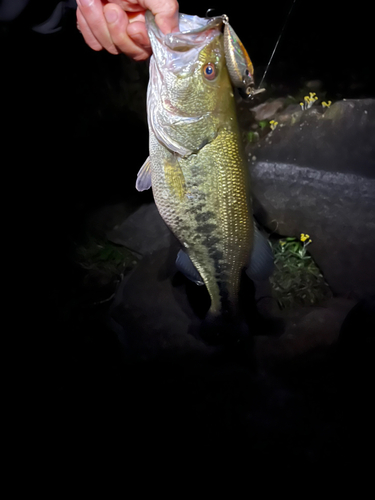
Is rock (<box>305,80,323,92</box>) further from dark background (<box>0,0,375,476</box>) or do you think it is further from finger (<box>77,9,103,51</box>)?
finger (<box>77,9,103,51</box>)

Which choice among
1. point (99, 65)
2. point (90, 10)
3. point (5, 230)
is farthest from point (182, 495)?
point (99, 65)

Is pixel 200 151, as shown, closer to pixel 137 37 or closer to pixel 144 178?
pixel 144 178

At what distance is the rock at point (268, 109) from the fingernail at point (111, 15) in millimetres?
3120

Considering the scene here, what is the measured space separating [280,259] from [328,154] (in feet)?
4.72

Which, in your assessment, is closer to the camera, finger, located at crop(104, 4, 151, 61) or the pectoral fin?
finger, located at crop(104, 4, 151, 61)

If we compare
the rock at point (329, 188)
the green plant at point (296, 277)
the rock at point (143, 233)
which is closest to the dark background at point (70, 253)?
the rock at point (143, 233)

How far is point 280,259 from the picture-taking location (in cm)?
320

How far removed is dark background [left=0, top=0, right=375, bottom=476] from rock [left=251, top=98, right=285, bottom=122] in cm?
114

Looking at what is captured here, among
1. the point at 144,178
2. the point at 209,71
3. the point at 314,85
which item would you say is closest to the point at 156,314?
the point at 144,178

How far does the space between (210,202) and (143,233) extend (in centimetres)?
190

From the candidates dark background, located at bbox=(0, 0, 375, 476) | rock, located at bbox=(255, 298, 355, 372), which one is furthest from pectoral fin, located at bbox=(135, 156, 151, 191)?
rock, located at bbox=(255, 298, 355, 372)

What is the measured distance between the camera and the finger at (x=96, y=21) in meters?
1.34

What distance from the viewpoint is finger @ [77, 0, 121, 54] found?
4.41ft

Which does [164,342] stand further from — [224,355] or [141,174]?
[141,174]
